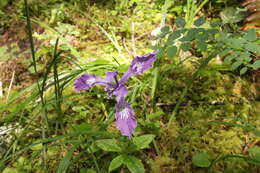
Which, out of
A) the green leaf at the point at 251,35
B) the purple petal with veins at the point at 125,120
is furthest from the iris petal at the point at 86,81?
the green leaf at the point at 251,35

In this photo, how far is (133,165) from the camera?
4.34ft

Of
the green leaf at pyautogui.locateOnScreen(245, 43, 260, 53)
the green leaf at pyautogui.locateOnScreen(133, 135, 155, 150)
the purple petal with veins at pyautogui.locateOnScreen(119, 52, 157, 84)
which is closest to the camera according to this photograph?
the purple petal with veins at pyautogui.locateOnScreen(119, 52, 157, 84)

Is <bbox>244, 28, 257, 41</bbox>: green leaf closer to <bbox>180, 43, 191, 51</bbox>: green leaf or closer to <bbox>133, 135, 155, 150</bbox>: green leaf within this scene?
<bbox>180, 43, 191, 51</bbox>: green leaf

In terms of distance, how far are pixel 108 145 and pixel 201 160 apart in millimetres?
545

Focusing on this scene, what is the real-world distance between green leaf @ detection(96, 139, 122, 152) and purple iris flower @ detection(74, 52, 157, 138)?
223mm

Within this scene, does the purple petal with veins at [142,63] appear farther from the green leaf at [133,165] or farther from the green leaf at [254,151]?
the green leaf at [254,151]

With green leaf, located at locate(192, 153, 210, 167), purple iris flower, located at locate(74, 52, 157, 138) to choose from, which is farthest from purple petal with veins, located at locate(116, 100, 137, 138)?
green leaf, located at locate(192, 153, 210, 167)

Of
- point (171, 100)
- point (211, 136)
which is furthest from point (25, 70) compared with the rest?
point (211, 136)

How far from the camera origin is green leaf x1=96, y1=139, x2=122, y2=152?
138 cm

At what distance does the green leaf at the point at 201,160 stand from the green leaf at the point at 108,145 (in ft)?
1.46

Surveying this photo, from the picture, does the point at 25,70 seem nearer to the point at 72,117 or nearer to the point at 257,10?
the point at 72,117

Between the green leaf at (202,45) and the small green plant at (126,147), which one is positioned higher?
the green leaf at (202,45)

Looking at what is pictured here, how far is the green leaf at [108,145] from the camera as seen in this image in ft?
4.51

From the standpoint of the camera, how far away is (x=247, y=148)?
1574 mm
